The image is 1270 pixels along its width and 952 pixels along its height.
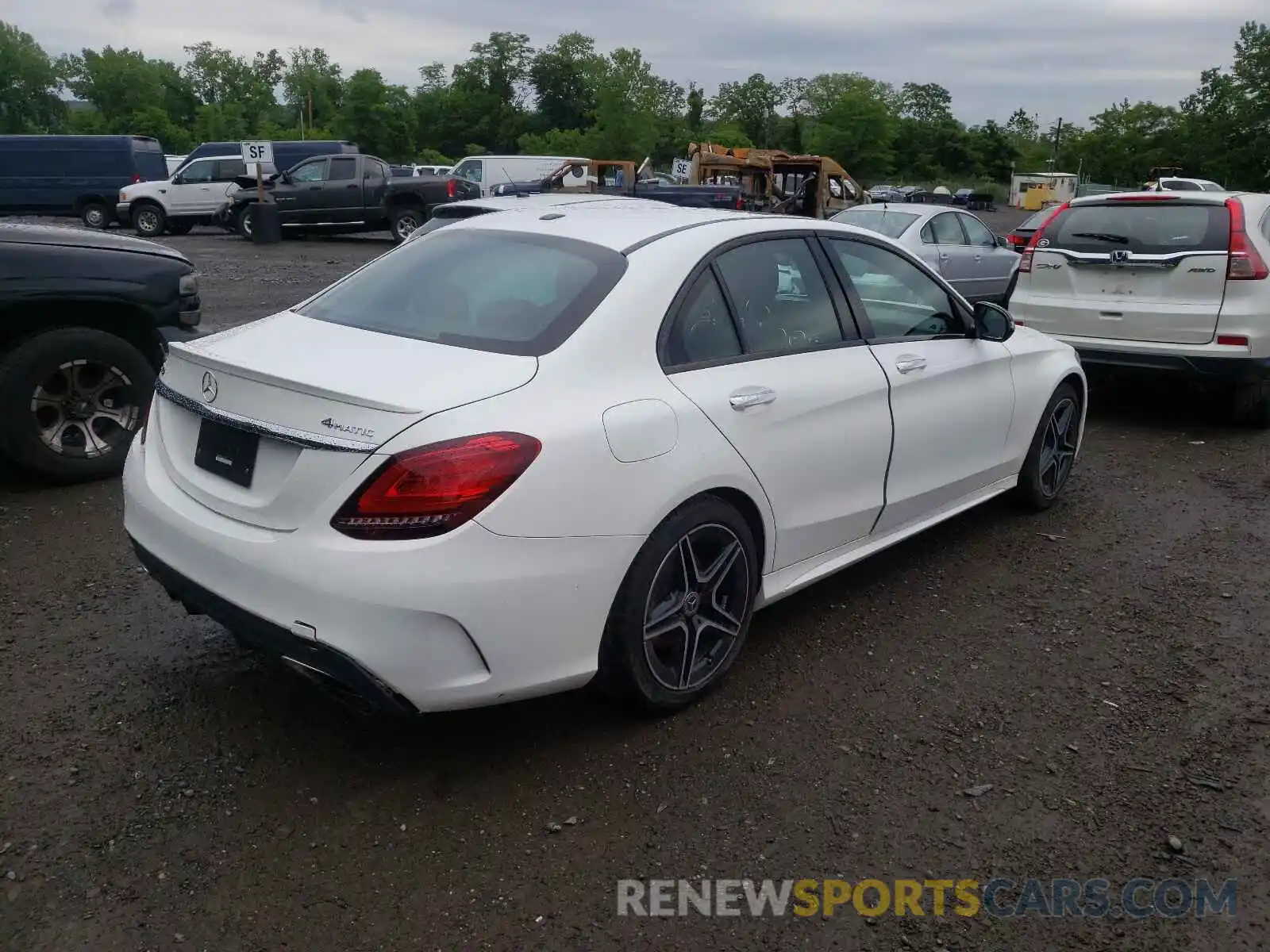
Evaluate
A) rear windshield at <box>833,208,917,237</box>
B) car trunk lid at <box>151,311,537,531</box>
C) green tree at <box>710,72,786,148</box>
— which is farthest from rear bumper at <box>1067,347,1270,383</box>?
green tree at <box>710,72,786,148</box>

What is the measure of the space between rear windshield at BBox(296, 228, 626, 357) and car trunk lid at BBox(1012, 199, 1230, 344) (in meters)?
5.52

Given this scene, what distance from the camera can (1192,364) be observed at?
7.58 m

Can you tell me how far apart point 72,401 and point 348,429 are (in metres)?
3.64

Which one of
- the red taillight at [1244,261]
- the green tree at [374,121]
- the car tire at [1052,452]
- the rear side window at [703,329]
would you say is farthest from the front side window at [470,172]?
the green tree at [374,121]

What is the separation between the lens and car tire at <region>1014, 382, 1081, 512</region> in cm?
562

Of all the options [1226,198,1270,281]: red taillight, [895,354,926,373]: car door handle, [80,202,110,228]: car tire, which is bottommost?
[80,202,110,228]: car tire

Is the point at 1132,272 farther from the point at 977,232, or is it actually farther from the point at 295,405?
the point at 295,405

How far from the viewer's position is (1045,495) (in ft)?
19.1

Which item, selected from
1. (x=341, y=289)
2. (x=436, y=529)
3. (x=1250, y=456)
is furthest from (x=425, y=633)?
(x=1250, y=456)

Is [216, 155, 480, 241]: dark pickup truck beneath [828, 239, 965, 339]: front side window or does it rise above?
beneath

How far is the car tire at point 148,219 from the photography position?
25.7m

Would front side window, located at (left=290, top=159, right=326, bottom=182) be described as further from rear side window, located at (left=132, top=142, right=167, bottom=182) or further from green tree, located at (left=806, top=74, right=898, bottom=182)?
green tree, located at (left=806, top=74, right=898, bottom=182)

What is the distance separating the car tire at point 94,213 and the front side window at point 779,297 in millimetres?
27914

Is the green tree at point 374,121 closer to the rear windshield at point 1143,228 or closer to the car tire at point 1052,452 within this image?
the rear windshield at point 1143,228
